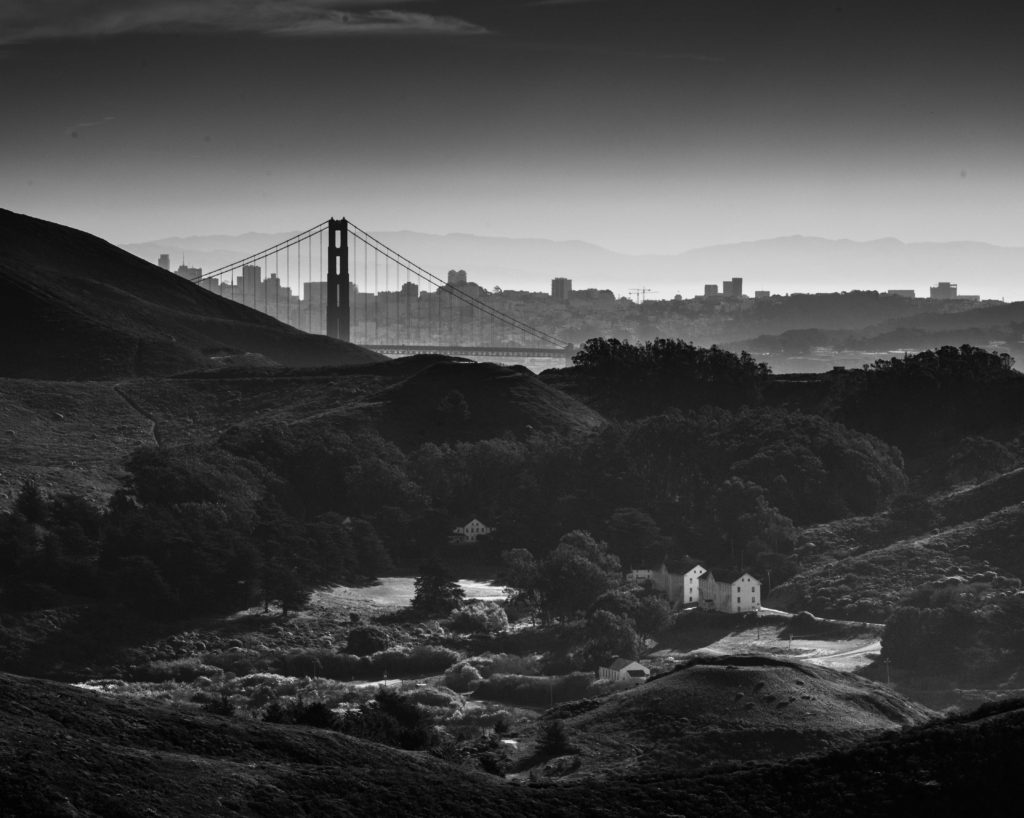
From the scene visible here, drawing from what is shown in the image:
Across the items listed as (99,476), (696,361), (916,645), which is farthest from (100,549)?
(696,361)

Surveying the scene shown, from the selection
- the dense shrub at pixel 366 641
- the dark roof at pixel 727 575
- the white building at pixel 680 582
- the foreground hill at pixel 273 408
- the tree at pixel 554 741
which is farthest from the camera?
the foreground hill at pixel 273 408

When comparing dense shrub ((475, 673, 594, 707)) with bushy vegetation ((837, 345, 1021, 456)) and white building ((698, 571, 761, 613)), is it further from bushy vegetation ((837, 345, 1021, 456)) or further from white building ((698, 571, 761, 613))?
bushy vegetation ((837, 345, 1021, 456))

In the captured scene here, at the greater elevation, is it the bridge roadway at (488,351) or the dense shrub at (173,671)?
the bridge roadway at (488,351)

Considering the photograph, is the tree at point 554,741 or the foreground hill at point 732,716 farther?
the tree at point 554,741

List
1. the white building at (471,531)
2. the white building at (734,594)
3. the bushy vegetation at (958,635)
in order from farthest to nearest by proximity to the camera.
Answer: the white building at (471,531)
the white building at (734,594)
the bushy vegetation at (958,635)

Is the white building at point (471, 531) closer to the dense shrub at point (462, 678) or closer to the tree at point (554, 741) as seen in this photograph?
the dense shrub at point (462, 678)

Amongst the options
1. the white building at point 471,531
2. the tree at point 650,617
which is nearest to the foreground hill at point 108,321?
the white building at point 471,531

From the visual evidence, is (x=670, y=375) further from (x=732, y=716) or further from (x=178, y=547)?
(x=732, y=716)

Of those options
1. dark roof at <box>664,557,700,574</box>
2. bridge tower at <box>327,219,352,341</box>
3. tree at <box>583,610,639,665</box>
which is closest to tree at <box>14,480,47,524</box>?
tree at <box>583,610,639,665</box>
